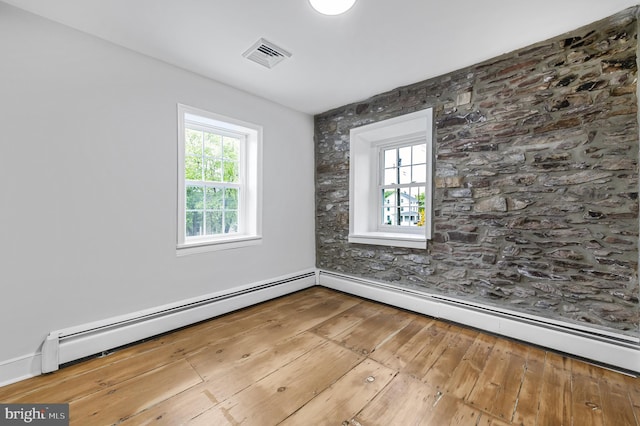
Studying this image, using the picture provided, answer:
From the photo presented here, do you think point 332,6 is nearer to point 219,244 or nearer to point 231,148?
point 231,148

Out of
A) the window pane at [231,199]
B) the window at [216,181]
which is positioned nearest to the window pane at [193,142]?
the window at [216,181]

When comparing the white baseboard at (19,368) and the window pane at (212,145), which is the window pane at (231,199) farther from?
the white baseboard at (19,368)

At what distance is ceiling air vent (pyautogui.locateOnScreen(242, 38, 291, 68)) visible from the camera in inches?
85.4

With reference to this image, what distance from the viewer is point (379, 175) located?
3.68 meters

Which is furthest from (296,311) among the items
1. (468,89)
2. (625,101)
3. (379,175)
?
(625,101)

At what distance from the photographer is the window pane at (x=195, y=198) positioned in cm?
279

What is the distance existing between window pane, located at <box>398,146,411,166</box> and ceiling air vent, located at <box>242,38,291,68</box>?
6.05 feet

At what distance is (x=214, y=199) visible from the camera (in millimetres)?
3006

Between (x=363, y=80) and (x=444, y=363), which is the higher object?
A: (x=363, y=80)

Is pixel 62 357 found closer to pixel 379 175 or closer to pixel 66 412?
pixel 66 412

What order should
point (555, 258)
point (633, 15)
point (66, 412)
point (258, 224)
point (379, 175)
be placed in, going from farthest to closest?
point (379, 175) → point (258, 224) → point (555, 258) → point (633, 15) → point (66, 412)

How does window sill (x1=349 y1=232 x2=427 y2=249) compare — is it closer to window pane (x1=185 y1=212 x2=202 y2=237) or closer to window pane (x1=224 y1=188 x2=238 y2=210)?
window pane (x1=224 y1=188 x2=238 y2=210)

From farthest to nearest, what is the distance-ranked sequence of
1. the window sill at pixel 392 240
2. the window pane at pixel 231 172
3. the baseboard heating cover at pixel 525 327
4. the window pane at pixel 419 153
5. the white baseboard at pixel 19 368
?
the window pane at pixel 419 153
the window pane at pixel 231 172
the window sill at pixel 392 240
the baseboard heating cover at pixel 525 327
the white baseboard at pixel 19 368

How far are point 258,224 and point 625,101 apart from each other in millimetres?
3345
